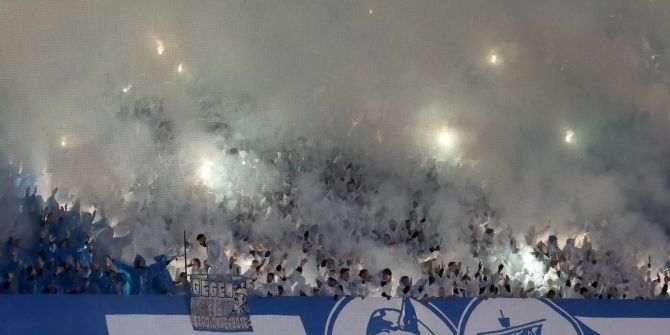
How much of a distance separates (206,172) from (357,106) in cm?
223

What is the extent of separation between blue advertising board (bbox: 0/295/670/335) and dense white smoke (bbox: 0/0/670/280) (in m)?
2.78

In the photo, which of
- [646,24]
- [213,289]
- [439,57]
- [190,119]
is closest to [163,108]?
[190,119]

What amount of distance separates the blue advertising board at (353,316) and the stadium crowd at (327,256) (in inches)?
8.6

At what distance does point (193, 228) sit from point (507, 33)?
5367 mm

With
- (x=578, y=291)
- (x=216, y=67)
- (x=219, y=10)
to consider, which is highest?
(x=219, y=10)

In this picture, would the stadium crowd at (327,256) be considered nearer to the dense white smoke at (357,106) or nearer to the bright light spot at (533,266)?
the bright light spot at (533,266)

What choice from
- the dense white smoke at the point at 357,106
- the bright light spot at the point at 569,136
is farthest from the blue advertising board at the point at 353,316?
the bright light spot at the point at 569,136

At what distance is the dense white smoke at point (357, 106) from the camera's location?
30.7 ft

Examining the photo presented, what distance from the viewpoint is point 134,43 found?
10133mm

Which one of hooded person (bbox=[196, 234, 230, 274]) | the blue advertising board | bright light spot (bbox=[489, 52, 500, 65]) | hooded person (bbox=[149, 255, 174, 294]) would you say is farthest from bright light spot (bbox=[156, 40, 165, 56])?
the blue advertising board

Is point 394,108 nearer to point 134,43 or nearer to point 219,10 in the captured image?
point 219,10

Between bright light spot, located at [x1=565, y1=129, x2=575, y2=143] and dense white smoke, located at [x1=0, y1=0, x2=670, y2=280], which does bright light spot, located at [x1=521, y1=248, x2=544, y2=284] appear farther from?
bright light spot, located at [x1=565, y1=129, x2=575, y2=143]

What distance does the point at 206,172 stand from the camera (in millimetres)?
10461

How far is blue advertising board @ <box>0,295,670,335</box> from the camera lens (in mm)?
5250
